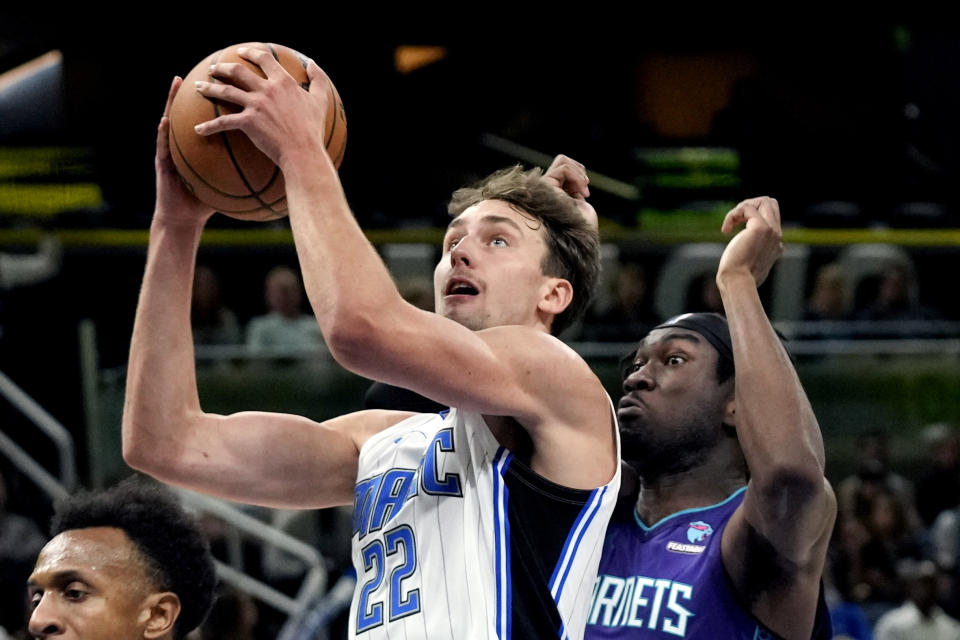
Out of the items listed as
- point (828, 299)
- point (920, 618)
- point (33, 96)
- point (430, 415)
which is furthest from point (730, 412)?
point (33, 96)

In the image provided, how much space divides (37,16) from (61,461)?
23.2 ft

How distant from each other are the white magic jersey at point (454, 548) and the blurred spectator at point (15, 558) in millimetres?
5135

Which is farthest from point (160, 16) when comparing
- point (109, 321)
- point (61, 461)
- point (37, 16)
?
point (61, 461)

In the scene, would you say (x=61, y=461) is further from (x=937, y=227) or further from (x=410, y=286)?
(x=937, y=227)

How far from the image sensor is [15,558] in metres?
7.64

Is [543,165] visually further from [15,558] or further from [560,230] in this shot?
[560,230]

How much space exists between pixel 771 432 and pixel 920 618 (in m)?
5.58

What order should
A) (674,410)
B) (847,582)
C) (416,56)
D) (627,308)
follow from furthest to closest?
(416,56), (627,308), (847,582), (674,410)

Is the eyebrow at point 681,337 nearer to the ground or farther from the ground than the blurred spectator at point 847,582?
farther from the ground

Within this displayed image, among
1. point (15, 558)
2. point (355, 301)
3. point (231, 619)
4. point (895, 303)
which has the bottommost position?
point (231, 619)

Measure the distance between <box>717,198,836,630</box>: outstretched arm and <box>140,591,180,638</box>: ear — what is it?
134cm

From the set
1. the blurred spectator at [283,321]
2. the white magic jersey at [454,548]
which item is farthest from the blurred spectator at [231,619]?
the white magic jersey at [454,548]

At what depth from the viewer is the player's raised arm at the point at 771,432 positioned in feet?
10.1

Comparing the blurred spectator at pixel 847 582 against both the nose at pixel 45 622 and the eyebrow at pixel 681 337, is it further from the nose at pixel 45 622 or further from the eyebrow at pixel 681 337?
the nose at pixel 45 622
